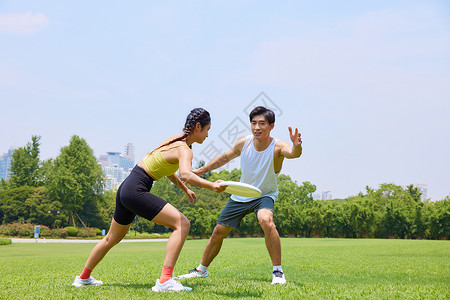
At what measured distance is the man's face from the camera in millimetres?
6227

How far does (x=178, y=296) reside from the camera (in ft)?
14.1

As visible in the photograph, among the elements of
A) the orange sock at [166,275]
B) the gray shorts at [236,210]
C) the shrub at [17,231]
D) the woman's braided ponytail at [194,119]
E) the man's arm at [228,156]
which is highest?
the woman's braided ponytail at [194,119]

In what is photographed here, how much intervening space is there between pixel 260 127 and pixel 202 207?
59619mm

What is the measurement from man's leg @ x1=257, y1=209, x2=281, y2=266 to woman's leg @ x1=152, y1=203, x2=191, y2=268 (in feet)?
4.49

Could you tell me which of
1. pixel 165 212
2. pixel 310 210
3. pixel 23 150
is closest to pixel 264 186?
pixel 165 212

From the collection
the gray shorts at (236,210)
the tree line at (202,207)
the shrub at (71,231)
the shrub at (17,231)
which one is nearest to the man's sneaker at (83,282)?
the gray shorts at (236,210)

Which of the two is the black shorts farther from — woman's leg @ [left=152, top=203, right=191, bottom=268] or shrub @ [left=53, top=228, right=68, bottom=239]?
shrub @ [left=53, top=228, right=68, bottom=239]

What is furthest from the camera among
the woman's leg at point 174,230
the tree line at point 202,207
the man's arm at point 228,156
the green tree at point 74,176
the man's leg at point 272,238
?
the green tree at point 74,176

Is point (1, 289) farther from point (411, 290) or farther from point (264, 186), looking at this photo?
point (411, 290)

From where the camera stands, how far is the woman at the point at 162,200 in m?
4.71

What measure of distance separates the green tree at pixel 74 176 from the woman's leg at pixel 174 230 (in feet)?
184

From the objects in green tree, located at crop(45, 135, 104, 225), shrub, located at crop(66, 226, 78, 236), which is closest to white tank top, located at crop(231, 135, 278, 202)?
shrub, located at crop(66, 226, 78, 236)

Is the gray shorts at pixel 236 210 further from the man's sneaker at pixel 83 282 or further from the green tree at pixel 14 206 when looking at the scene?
the green tree at pixel 14 206

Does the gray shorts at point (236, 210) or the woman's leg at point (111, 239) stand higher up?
the gray shorts at point (236, 210)
